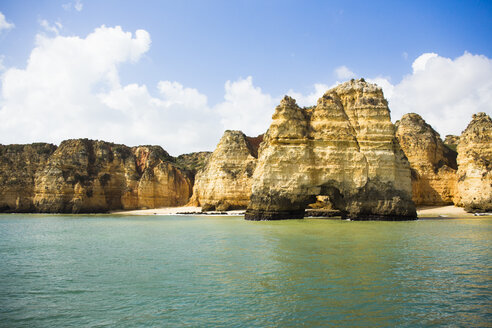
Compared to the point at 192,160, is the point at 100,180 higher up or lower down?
lower down

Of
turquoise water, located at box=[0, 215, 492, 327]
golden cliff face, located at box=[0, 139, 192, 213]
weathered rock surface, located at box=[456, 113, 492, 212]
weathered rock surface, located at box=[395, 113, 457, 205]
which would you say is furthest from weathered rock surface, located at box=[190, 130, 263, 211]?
turquoise water, located at box=[0, 215, 492, 327]

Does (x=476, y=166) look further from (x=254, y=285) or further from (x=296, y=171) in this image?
(x=254, y=285)

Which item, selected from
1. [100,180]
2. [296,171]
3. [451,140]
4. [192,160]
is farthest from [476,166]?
[100,180]

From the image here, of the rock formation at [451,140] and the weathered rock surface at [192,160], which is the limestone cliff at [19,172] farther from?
the rock formation at [451,140]

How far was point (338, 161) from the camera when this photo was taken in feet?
83.8

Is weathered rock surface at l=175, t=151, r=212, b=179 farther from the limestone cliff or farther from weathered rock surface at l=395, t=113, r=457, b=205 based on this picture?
weathered rock surface at l=395, t=113, r=457, b=205

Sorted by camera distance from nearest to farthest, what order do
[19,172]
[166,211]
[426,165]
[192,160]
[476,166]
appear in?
1. [476,166]
2. [426,165]
3. [166,211]
4. [19,172]
5. [192,160]

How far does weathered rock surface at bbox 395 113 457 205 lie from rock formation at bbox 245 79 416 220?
11.6 m

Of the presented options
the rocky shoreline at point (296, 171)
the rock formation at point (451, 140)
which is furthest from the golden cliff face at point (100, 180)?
the rock formation at point (451, 140)

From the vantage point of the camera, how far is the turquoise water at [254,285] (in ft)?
19.5

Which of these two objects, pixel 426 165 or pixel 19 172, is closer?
pixel 426 165

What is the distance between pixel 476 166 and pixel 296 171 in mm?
16452

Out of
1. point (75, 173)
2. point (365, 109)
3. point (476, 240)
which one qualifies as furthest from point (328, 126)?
point (75, 173)

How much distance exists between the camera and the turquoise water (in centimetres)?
595
